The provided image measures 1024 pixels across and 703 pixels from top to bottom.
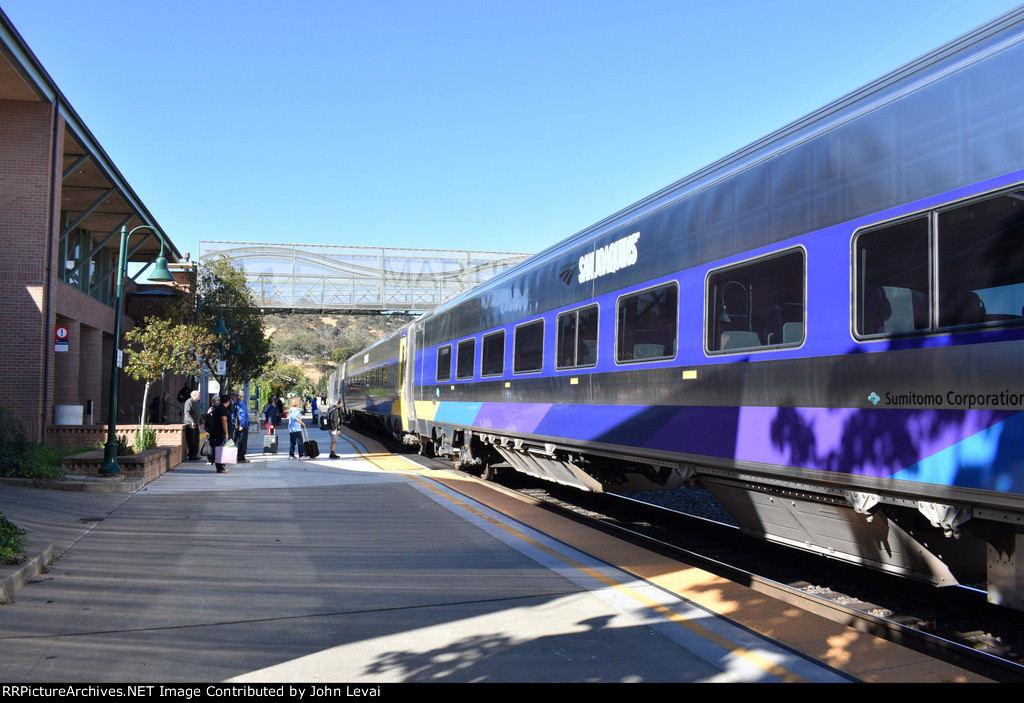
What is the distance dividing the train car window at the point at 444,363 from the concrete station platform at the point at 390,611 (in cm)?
663

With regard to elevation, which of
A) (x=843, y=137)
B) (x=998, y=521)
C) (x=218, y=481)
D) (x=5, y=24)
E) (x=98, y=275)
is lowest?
(x=218, y=481)

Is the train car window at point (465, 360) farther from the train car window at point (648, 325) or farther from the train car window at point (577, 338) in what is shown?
the train car window at point (648, 325)

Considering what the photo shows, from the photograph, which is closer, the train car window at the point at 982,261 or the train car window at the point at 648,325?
the train car window at the point at 982,261

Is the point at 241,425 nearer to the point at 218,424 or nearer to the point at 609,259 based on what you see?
the point at 218,424

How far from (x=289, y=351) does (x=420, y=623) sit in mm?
147430

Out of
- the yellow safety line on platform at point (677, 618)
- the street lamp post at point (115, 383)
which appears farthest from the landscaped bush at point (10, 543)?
the street lamp post at point (115, 383)

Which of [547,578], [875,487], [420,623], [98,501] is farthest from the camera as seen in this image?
[98,501]

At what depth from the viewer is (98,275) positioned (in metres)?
28.0

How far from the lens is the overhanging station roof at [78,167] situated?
1566 cm

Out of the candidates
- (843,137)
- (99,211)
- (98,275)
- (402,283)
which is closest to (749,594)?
(843,137)

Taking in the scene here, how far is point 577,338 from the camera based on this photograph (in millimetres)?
9648

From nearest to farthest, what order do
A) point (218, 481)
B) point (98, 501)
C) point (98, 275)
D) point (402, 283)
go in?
1. point (98, 501)
2. point (218, 481)
3. point (98, 275)
4. point (402, 283)

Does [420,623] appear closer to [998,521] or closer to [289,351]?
[998,521]

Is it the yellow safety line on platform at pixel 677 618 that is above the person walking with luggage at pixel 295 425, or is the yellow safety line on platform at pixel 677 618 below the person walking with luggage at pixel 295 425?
below
